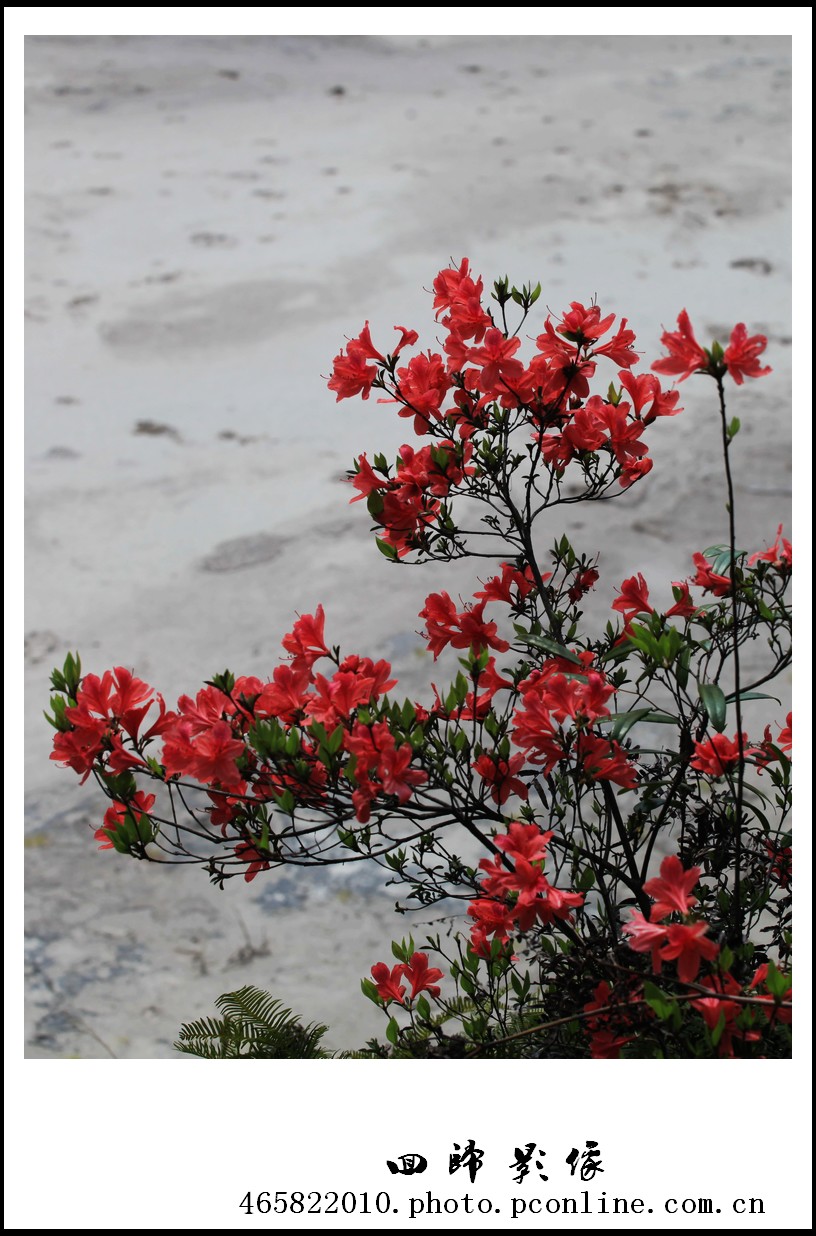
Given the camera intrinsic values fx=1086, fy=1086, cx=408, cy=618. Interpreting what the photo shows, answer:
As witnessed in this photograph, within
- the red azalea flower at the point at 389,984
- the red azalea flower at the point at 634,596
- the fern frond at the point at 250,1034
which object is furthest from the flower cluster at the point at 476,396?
the fern frond at the point at 250,1034

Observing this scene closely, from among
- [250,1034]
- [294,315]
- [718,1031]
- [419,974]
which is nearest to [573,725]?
[718,1031]

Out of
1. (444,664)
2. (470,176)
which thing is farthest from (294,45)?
(444,664)

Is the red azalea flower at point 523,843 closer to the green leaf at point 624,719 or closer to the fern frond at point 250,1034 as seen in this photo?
the green leaf at point 624,719

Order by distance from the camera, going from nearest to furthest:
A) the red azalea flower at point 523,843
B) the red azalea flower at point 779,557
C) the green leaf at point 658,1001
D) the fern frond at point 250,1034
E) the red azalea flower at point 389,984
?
the green leaf at point 658,1001 < the red azalea flower at point 523,843 < the red azalea flower at point 779,557 < the red azalea flower at point 389,984 < the fern frond at point 250,1034

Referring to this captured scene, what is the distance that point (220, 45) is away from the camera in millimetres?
5969

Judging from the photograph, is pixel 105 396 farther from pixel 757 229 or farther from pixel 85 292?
pixel 757 229

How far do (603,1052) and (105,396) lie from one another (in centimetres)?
387

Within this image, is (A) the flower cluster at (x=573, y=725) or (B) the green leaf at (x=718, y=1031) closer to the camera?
(B) the green leaf at (x=718, y=1031)

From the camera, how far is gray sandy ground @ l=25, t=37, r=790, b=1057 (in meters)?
2.88

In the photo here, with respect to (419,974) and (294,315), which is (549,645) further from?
(294,315)

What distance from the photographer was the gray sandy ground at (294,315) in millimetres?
2881

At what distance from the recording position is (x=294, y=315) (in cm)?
488

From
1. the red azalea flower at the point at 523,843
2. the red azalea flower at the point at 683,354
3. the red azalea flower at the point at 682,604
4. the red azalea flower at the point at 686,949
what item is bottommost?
the red azalea flower at the point at 686,949

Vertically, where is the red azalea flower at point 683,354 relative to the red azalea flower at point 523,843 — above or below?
above
